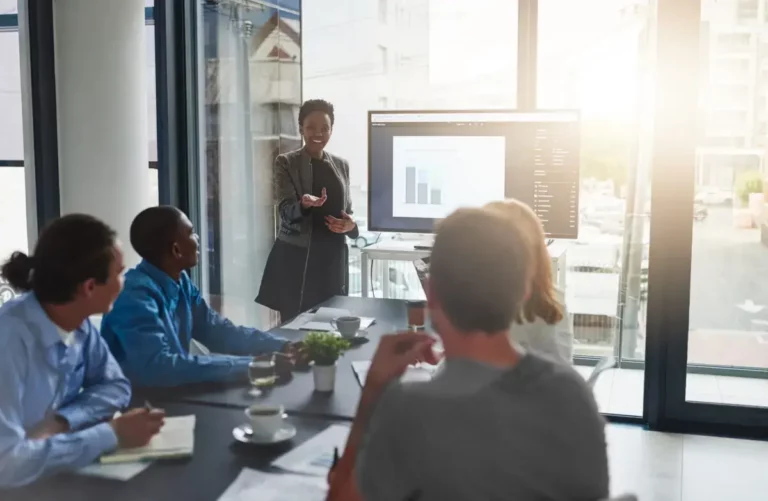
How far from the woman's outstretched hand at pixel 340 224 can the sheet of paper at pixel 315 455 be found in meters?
2.23

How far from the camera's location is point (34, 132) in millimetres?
3998

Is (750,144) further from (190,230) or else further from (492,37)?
(190,230)

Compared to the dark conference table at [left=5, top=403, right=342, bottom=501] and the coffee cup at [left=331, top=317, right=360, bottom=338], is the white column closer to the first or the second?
the coffee cup at [left=331, top=317, right=360, bottom=338]

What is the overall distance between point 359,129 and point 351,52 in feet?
1.48

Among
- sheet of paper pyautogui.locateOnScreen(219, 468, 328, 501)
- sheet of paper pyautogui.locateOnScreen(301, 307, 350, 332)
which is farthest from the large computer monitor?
sheet of paper pyautogui.locateOnScreen(219, 468, 328, 501)

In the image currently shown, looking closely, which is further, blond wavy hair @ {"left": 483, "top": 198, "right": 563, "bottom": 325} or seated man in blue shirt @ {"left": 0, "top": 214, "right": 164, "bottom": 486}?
blond wavy hair @ {"left": 483, "top": 198, "right": 563, "bottom": 325}

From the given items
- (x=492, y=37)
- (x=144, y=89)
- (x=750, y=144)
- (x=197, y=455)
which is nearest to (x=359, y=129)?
(x=492, y=37)

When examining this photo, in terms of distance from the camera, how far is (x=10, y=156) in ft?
14.2

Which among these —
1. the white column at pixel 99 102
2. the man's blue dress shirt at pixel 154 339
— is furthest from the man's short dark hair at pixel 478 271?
the white column at pixel 99 102

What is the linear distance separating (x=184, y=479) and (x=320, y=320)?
144cm

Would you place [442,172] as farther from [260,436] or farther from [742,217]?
[260,436]

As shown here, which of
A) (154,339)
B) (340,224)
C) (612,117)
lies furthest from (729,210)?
(154,339)

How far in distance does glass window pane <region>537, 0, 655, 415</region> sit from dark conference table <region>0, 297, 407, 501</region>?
8.05ft

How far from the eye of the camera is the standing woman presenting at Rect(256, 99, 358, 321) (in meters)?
3.93
